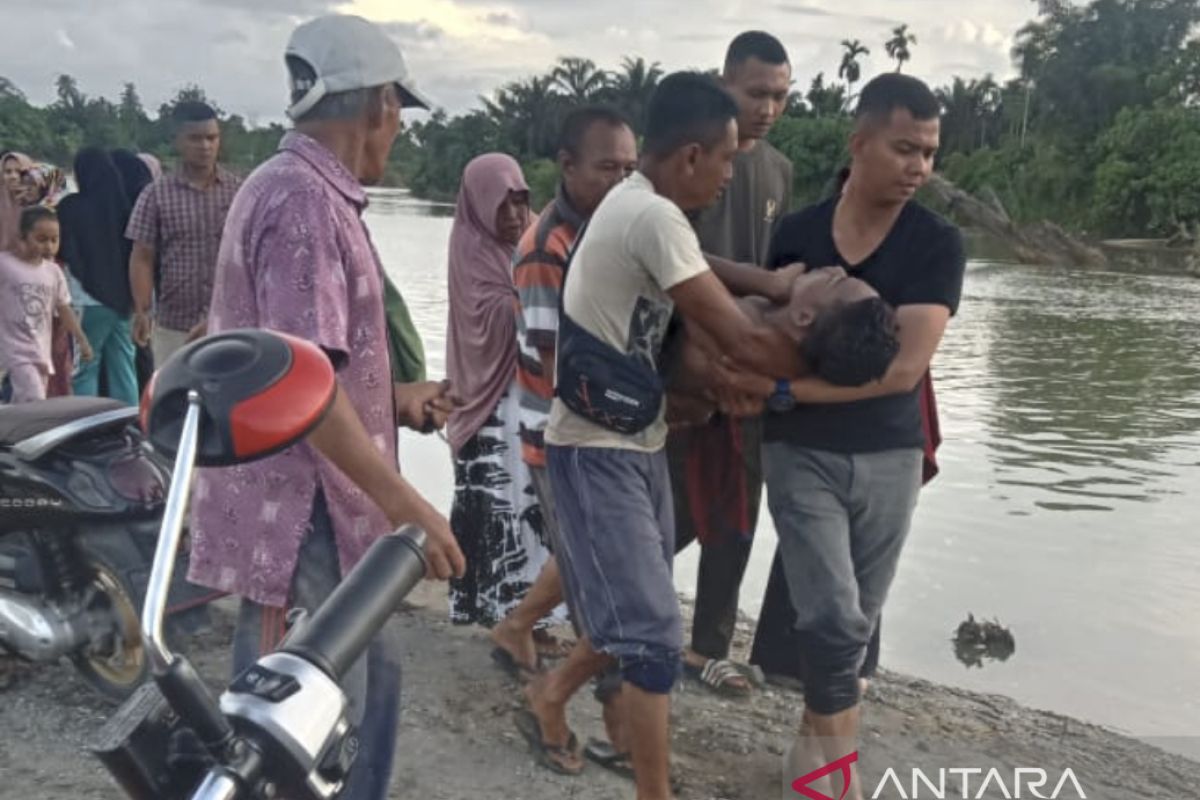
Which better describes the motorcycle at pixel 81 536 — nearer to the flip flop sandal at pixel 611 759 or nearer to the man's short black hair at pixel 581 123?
the flip flop sandal at pixel 611 759

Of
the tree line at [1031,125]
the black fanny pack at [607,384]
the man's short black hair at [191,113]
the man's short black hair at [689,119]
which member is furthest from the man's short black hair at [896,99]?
the tree line at [1031,125]

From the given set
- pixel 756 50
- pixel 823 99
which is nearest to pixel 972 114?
pixel 823 99

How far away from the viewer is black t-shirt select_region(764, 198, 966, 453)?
3.17 m

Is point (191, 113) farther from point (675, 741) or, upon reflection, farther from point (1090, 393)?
point (1090, 393)

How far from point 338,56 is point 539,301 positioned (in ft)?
5.22

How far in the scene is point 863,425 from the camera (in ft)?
10.5

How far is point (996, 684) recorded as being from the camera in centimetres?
525

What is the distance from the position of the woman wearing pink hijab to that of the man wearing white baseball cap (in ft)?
6.60

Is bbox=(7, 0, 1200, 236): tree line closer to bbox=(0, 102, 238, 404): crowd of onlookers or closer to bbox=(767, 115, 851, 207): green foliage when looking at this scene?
bbox=(767, 115, 851, 207): green foliage

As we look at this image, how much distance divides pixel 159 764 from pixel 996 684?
4.62 m

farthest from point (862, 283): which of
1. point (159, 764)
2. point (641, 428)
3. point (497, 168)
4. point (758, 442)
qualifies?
point (159, 764)

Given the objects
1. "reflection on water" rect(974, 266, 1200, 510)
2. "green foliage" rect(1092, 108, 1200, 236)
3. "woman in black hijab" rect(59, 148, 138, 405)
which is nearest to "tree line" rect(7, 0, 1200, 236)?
"green foliage" rect(1092, 108, 1200, 236)

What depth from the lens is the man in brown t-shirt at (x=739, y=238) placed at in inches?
161

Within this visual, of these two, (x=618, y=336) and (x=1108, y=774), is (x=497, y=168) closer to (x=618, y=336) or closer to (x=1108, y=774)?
(x=618, y=336)
